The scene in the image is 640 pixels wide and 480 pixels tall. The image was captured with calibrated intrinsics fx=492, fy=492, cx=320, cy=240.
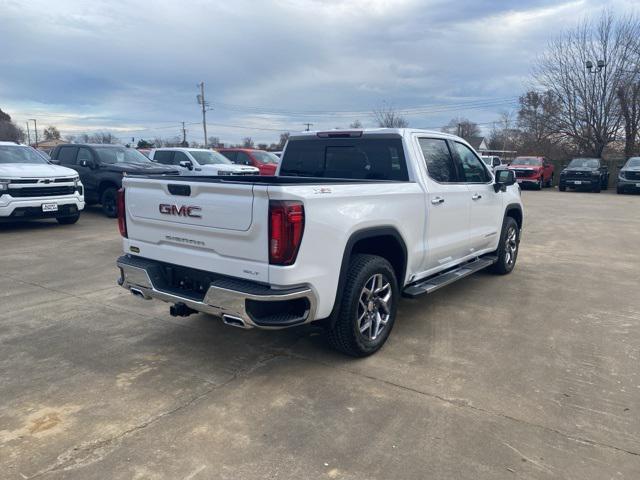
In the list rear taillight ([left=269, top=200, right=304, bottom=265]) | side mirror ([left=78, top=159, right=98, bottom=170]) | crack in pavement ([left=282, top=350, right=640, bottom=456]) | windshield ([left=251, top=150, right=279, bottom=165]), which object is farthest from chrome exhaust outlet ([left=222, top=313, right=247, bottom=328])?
windshield ([left=251, top=150, right=279, bottom=165])

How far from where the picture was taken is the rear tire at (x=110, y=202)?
12.0 metres

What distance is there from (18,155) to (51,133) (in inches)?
3911

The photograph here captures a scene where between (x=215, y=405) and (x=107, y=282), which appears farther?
(x=107, y=282)

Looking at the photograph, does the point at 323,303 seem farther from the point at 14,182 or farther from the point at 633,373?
the point at 14,182

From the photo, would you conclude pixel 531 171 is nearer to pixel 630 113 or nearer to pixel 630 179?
pixel 630 179

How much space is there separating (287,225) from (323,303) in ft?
2.20

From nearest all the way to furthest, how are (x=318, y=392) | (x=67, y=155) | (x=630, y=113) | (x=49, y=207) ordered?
(x=318, y=392)
(x=49, y=207)
(x=67, y=155)
(x=630, y=113)

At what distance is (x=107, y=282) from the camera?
6.27 metres

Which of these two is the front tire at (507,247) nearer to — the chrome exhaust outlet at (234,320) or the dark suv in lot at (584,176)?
the chrome exhaust outlet at (234,320)

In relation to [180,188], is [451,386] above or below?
below

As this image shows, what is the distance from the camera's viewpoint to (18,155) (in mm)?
10727

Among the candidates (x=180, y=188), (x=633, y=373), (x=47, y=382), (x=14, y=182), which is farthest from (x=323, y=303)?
(x=14, y=182)

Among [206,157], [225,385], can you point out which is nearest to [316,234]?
[225,385]

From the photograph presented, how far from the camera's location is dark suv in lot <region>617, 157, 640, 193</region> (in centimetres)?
2256
